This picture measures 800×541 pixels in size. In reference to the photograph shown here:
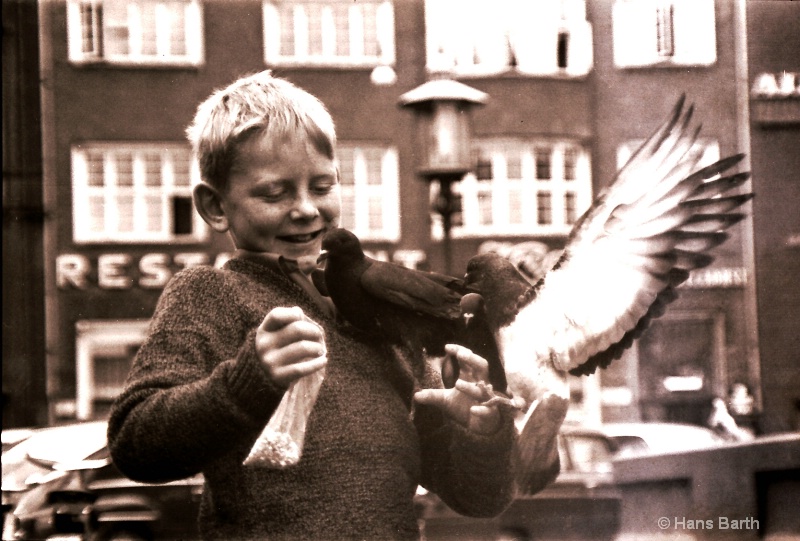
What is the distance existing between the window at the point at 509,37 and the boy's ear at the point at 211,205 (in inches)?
21.4

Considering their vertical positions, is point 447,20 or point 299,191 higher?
point 447,20

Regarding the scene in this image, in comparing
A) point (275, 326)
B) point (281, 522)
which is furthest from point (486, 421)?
point (275, 326)

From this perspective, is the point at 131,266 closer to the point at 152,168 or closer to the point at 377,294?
the point at 152,168

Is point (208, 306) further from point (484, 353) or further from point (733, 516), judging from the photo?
point (733, 516)

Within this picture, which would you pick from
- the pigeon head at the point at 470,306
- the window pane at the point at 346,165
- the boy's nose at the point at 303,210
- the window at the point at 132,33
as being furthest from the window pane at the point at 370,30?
the pigeon head at the point at 470,306

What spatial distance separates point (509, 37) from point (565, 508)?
966 millimetres

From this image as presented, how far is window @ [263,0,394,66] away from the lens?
5.42ft

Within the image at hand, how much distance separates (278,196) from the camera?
138 cm

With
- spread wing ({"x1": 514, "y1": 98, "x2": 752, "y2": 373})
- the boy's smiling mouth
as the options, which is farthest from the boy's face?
spread wing ({"x1": 514, "y1": 98, "x2": 752, "y2": 373})

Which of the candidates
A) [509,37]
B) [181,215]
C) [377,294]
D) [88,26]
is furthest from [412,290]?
[88,26]

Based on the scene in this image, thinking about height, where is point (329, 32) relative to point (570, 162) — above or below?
above

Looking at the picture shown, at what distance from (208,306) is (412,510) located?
1.62 feet

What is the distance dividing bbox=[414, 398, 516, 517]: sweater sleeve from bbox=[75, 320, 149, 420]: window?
593 mm

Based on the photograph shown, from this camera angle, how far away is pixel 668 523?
5.55 feet
